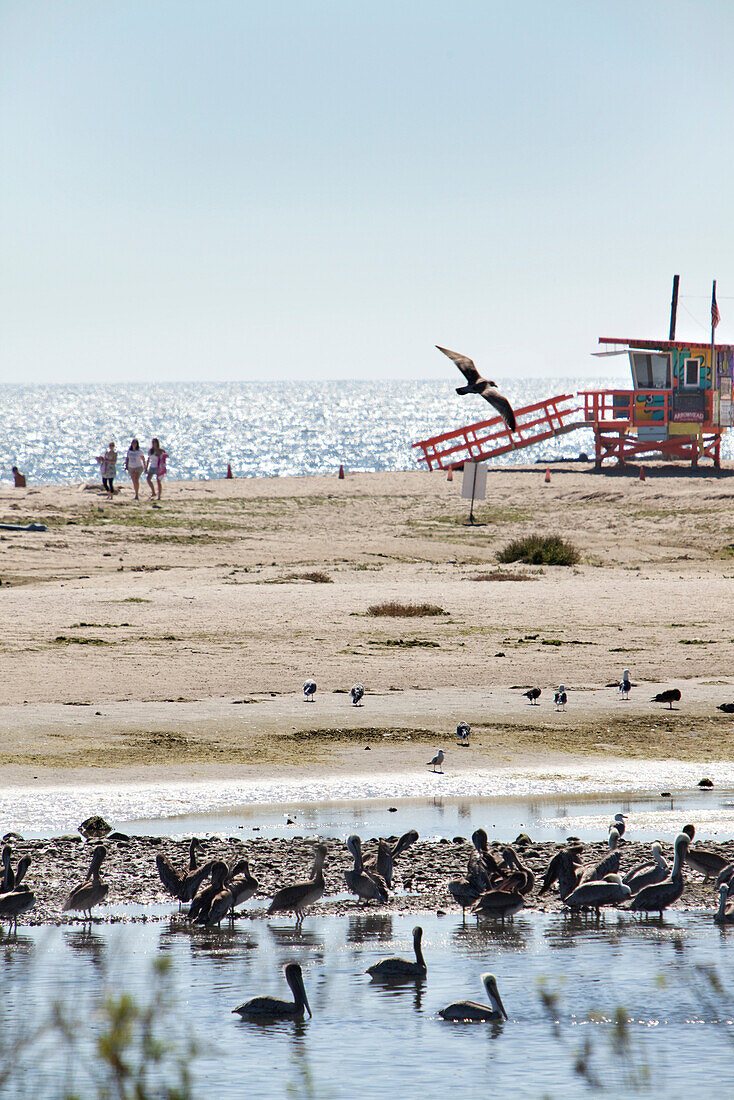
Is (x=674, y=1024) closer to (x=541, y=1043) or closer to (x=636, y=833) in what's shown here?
(x=541, y=1043)

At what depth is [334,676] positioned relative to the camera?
1766 cm

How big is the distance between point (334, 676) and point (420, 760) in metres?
3.86

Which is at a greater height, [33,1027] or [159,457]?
[159,457]

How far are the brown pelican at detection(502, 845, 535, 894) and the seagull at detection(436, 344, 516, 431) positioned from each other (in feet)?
10.2

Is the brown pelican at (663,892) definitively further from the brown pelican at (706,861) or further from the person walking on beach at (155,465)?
the person walking on beach at (155,465)

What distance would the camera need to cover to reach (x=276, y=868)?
33.5 ft

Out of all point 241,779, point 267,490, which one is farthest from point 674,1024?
point 267,490

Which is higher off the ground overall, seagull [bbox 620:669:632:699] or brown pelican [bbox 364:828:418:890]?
seagull [bbox 620:669:632:699]

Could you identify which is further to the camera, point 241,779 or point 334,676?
point 334,676

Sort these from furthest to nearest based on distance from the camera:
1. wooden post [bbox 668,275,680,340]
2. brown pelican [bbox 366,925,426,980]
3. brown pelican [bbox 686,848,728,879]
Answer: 1. wooden post [bbox 668,275,680,340]
2. brown pelican [bbox 686,848,728,879]
3. brown pelican [bbox 366,925,426,980]

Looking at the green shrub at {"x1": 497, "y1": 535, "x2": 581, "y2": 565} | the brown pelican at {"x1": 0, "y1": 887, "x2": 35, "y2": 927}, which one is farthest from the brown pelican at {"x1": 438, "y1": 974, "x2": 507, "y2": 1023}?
the green shrub at {"x1": 497, "y1": 535, "x2": 581, "y2": 565}

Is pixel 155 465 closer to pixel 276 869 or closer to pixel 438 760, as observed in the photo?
pixel 438 760

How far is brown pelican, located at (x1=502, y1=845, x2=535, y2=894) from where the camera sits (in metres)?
9.48

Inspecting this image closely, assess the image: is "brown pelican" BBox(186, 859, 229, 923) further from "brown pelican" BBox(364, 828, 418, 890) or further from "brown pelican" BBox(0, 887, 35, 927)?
"brown pelican" BBox(364, 828, 418, 890)
